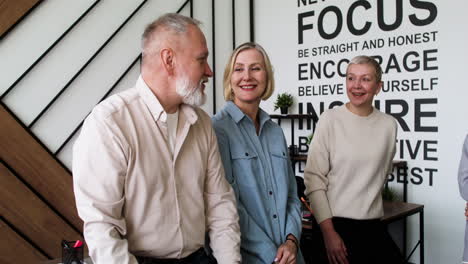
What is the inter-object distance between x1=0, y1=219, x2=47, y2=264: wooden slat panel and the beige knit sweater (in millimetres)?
2237

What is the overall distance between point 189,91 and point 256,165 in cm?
50

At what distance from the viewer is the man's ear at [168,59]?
1.49 m

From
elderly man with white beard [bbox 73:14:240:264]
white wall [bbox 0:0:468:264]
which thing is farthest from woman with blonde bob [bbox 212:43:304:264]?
white wall [bbox 0:0:468:264]

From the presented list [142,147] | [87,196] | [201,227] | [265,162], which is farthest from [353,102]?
[87,196]

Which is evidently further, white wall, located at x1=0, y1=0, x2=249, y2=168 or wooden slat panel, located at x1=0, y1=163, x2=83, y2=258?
white wall, located at x1=0, y1=0, x2=249, y2=168

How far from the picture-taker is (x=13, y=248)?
3.02 metres

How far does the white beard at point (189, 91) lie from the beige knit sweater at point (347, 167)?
0.93 metres

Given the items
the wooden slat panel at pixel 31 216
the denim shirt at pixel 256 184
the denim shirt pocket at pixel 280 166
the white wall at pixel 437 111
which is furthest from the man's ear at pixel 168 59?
the white wall at pixel 437 111

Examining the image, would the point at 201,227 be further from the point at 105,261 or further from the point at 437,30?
the point at 437,30

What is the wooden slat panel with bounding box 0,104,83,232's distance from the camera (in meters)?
3.07

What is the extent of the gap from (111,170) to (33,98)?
2.41 meters

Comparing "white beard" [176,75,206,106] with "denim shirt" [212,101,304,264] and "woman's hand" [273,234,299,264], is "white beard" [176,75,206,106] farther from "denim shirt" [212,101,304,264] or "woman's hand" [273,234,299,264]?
"woman's hand" [273,234,299,264]

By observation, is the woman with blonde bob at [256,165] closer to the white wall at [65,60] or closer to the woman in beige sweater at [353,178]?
the woman in beige sweater at [353,178]

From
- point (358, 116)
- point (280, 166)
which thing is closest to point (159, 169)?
point (280, 166)
